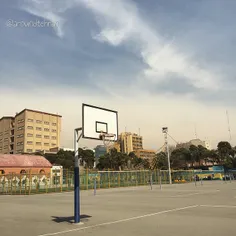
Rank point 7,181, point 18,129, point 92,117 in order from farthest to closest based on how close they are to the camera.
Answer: point 18,129 < point 7,181 < point 92,117

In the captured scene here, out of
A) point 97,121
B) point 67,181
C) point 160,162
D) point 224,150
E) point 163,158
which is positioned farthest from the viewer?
point 163,158

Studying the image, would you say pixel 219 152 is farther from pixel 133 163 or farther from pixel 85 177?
pixel 85 177

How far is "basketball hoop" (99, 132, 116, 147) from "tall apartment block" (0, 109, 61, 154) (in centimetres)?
13540

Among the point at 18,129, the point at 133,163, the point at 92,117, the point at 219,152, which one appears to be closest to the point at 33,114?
the point at 18,129

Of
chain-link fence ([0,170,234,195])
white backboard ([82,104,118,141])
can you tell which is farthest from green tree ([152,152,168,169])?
white backboard ([82,104,118,141])

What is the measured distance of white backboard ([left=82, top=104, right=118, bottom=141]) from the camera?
11.0 m

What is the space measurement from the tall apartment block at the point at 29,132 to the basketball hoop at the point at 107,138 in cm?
13540

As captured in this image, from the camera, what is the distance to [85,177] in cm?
3862


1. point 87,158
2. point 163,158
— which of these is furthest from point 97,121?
point 87,158

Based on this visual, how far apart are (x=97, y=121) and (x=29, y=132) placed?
13821 centimetres

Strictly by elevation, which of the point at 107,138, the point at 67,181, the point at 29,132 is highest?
the point at 29,132

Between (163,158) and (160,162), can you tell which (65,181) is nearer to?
(160,162)

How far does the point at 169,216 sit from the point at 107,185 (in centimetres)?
3055

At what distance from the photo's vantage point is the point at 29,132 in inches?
5591
